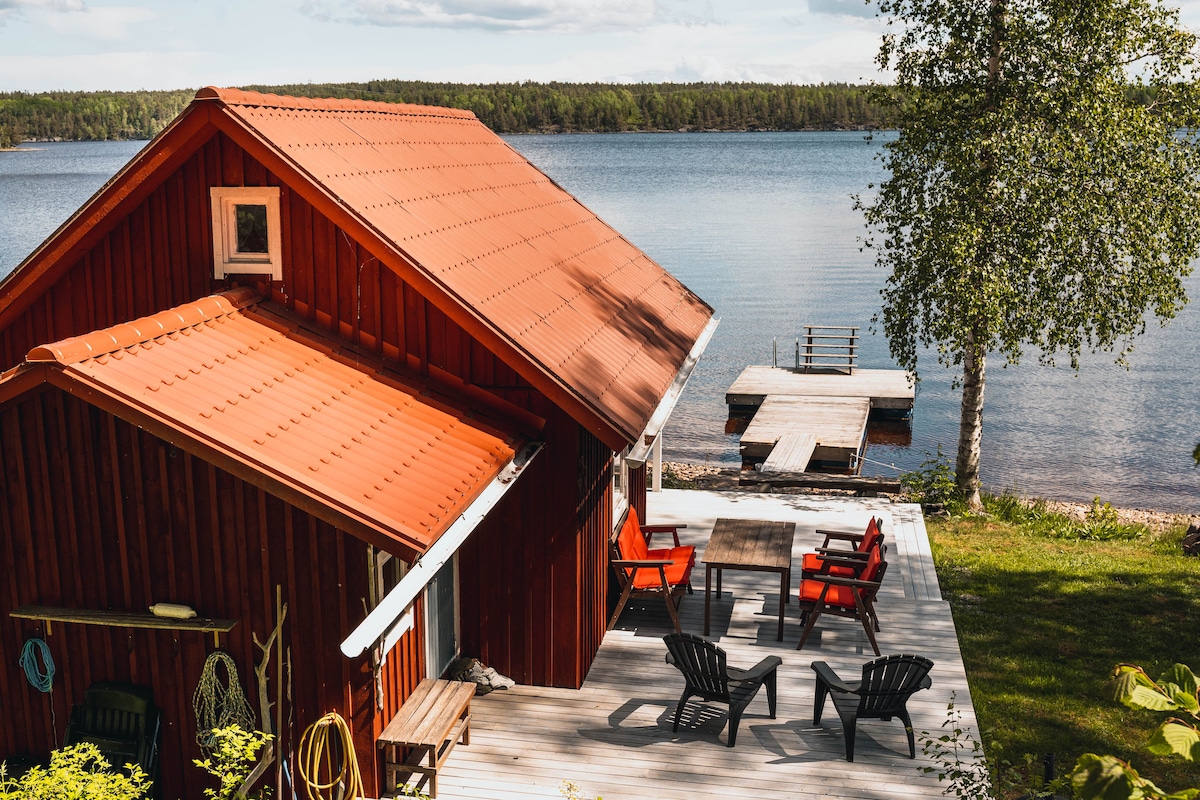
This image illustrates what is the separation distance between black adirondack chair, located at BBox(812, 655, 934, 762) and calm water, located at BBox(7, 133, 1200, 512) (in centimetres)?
1463

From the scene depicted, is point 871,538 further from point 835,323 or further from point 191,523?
point 835,323

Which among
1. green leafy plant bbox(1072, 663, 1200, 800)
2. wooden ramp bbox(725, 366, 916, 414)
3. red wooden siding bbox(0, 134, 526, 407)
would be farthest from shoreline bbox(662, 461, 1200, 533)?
green leafy plant bbox(1072, 663, 1200, 800)

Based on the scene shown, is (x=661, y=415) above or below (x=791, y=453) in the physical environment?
above

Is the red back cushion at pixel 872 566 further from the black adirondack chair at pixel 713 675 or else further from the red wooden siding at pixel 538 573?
the red wooden siding at pixel 538 573

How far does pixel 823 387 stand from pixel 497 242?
59.2 feet

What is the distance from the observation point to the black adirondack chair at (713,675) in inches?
328

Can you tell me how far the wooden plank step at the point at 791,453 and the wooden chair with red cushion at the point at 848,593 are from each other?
29.2 feet

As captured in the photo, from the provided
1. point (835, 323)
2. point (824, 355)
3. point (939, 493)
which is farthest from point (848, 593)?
point (835, 323)

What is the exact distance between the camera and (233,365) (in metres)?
7.54

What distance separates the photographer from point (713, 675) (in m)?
8.42

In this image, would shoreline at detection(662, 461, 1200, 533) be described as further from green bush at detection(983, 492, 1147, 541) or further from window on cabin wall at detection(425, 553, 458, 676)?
window on cabin wall at detection(425, 553, 458, 676)

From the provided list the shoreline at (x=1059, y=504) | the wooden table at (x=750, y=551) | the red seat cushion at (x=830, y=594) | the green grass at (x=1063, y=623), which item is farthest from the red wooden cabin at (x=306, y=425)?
the shoreline at (x=1059, y=504)

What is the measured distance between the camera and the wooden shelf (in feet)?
23.0

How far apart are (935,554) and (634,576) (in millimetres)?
5358
